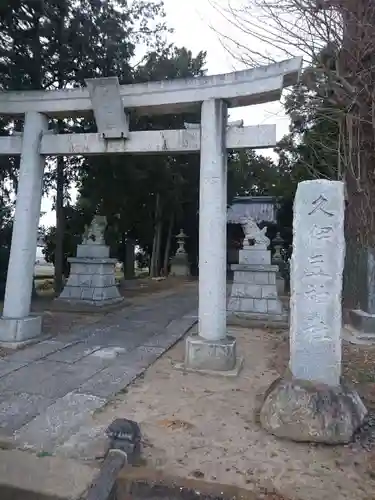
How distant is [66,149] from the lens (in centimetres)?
615

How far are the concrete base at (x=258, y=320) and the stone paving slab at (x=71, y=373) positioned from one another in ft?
3.13

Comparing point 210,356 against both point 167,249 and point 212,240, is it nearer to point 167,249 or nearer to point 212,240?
point 212,240

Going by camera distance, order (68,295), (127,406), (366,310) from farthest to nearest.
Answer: (68,295)
(366,310)
(127,406)

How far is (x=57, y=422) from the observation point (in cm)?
362

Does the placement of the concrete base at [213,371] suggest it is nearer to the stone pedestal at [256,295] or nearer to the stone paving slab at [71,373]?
the stone paving slab at [71,373]

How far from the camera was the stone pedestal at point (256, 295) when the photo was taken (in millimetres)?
8837

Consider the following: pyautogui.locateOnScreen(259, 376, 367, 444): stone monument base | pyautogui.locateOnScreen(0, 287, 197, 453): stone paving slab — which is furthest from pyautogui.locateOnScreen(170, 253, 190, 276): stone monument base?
pyautogui.locateOnScreen(259, 376, 367, 444): stone monument base

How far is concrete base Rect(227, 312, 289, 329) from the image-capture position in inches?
337

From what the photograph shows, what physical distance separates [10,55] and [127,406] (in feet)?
27.0

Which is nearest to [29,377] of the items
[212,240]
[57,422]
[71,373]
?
[71,373]

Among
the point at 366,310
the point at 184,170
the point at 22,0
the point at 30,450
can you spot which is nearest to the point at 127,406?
the point at 30,450

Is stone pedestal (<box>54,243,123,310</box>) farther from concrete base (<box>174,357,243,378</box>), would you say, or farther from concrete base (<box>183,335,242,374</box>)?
concrete base (<box>183,335,242,374</box>)

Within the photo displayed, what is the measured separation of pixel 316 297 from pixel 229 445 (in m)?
1.55

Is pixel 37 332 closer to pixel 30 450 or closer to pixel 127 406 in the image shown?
pixel 127 406
